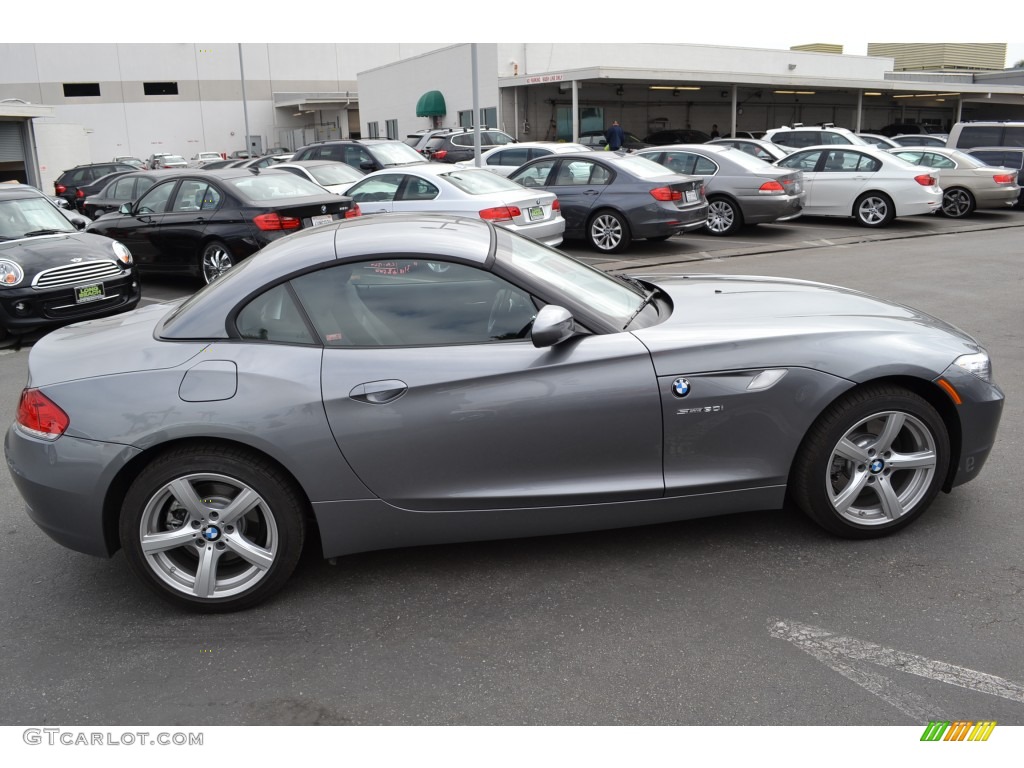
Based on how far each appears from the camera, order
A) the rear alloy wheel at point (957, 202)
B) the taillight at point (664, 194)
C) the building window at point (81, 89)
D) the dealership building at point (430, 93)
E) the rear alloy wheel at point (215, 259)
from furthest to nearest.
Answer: the building window at point (81, 89) < the dealership building at point (430, 93) < the rear alloy wheel at point (957, 202) < the taillight at point (664, 194) < the rear alloy wheel at point (215, 259)

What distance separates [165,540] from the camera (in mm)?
3443

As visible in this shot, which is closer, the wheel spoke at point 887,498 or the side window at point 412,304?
the side window at point 412,304

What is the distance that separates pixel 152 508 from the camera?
3.42 metres

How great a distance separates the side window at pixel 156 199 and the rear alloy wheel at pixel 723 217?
8.64 metres

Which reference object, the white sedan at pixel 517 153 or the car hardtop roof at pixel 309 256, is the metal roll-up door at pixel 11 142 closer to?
the white sedan at pixel 517 153

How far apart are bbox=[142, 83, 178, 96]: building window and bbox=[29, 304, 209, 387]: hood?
2452 inches

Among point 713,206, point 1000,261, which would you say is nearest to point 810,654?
point 1000,261

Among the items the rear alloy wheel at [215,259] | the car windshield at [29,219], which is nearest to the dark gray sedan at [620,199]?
the rear alloy wheel at [215,259]

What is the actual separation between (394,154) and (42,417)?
1633 centimetres

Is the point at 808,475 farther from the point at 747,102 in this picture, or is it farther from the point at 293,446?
the point at 747,102

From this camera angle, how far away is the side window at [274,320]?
11.8ft

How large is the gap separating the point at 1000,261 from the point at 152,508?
11776mm

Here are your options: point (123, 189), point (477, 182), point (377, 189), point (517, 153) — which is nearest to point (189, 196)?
point (377, 189)

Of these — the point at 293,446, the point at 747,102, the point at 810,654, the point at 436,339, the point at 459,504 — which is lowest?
the point at 810,654
